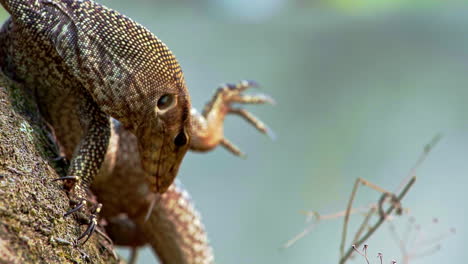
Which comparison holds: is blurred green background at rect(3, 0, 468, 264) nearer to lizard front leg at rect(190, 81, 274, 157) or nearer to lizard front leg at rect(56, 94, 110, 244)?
lizard front leg at rect(190, 81, 274, 157)

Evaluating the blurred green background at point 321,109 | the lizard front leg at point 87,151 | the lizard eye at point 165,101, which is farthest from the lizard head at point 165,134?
the blurred green background at point 321,109

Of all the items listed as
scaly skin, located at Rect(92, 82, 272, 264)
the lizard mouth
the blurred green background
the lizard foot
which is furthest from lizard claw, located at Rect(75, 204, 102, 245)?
the blurred green background

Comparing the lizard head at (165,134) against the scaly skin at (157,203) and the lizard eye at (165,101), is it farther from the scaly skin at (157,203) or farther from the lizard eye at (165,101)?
the scaly skin at (157,203)

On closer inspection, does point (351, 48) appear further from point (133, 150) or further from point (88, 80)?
point (88, 80)

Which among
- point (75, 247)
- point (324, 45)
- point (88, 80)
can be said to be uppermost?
point (324, 45)

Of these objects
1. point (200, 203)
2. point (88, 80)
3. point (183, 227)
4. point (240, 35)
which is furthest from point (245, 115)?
point (240, 35)

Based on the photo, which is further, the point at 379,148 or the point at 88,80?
the point at 379,148
